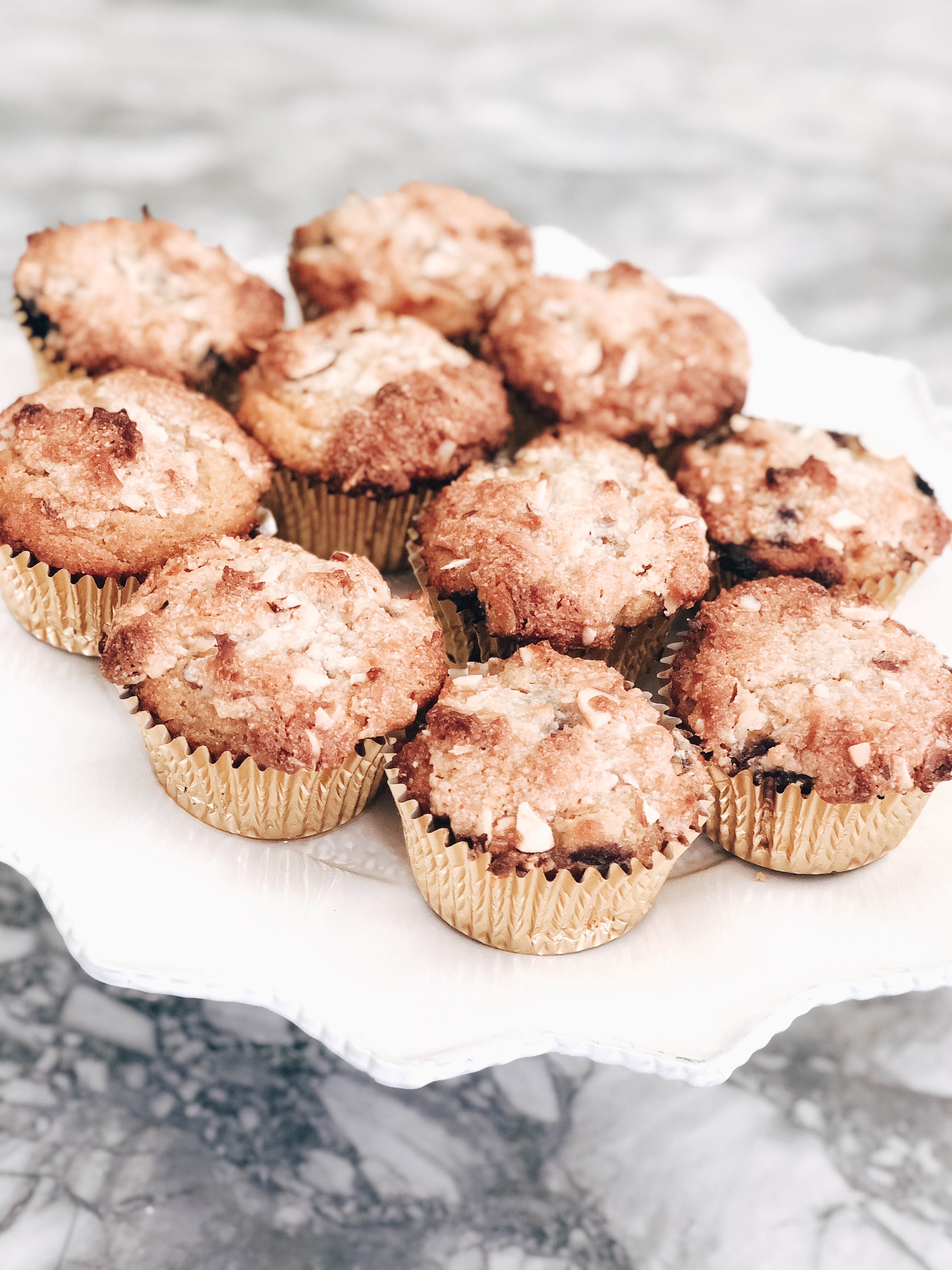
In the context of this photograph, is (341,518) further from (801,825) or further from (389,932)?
(801,825)

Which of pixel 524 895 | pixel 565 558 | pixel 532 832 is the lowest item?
pixel 524 895

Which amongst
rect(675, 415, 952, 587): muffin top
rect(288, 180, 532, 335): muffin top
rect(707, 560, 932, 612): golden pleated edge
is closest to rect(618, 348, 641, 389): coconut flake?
rect(675, 415, 952, 587): muffin top

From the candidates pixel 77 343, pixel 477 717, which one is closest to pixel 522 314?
pixel 77 343

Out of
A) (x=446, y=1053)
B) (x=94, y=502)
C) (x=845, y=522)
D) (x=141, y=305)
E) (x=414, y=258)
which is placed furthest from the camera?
(x=414, y=258)

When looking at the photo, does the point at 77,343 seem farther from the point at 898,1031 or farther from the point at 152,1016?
the point at 898,1031

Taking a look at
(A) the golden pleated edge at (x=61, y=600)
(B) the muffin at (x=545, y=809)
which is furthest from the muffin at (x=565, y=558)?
(A) the golden pleated edge at (x=61, y=600)

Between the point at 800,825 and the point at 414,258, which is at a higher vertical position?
the point at 414,258

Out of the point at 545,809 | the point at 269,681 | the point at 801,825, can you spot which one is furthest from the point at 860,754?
the point at 269,681

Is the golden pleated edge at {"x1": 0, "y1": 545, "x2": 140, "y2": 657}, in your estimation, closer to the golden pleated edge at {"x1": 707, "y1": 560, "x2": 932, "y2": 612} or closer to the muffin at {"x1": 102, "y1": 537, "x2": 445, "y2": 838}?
the muffin at {"x1": 102, "y1": 537, "x2": 445, "y2": 838}
